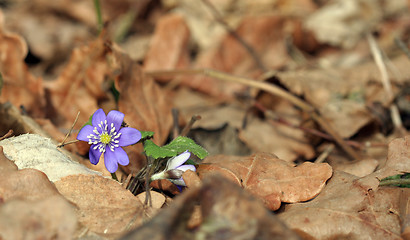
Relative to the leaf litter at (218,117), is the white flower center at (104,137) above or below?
above

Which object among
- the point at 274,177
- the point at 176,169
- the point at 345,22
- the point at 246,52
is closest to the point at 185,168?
the point at 176,169

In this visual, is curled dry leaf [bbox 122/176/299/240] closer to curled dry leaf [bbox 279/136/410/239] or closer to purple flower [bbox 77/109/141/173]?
curled dry leaf [bbox 279/136/410/239]

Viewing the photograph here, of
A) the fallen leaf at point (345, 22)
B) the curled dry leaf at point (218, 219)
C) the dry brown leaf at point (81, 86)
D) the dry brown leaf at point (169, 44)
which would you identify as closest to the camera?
the curled dry leaf at point (218, 219)

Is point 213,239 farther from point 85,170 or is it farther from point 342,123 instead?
point 342,123

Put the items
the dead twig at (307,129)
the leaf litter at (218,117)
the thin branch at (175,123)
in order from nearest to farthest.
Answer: the leaf litter at (218,117) → the thin branch at (175,123) → the dead twig at (307,129)

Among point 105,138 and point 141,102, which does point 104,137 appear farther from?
point 141,102

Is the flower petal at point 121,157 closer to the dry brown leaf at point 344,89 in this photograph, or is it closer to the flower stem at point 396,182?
the flower stem at point 396,182

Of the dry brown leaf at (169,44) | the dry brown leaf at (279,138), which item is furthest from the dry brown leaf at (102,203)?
the dry brown leaf at (169,44)

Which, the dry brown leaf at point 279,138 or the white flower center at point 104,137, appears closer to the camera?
the white flower center at point 104,137
